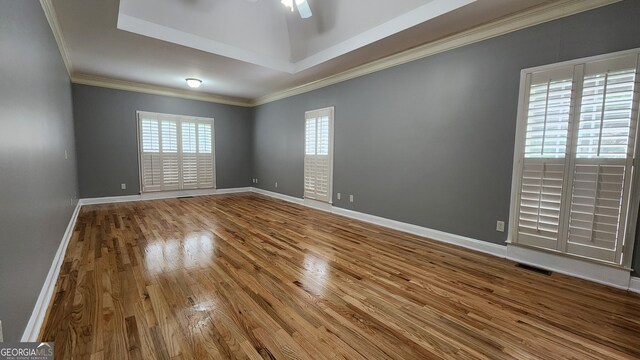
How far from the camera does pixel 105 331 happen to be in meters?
1.65

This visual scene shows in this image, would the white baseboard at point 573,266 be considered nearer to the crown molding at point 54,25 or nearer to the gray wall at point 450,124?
the gray wall at point 450,124

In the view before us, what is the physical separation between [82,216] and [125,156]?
71.0 inches

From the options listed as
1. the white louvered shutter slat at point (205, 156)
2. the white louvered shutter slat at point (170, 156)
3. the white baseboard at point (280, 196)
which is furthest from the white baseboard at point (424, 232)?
the white louvered shutter slat at point (170, 156)

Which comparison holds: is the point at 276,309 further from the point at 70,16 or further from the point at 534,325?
the point at 70,16

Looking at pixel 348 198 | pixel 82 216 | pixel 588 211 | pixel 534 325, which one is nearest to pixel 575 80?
pixel 588 211

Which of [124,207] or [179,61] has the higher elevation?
[179,61]


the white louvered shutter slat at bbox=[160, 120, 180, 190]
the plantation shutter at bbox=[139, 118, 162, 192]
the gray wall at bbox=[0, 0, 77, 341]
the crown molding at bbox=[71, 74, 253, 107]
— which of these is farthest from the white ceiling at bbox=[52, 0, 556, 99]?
the white louvered shutter slat at bbox=[160, 120, 180, 190]

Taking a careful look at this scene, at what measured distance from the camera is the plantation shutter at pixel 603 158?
89.2 inches

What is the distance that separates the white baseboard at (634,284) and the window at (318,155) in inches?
154

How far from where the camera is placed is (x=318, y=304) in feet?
6.57

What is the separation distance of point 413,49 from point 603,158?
8.06ft

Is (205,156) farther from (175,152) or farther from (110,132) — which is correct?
(110,132)

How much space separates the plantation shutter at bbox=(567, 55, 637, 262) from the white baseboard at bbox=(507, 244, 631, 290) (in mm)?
110

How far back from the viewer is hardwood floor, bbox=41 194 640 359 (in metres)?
1.56
